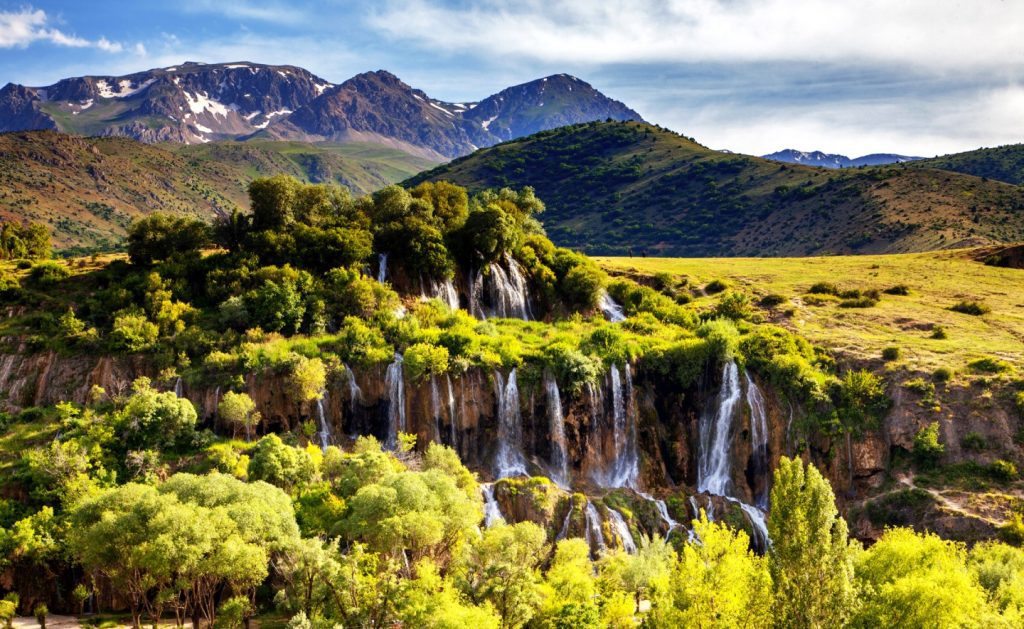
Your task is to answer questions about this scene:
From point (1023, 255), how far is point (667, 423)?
73.6 m

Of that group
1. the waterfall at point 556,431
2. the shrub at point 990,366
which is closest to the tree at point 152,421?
the waterfall at point 556,431

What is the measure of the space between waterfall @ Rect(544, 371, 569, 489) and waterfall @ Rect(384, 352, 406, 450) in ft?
41.3

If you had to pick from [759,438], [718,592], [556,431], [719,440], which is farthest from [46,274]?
[759,438]

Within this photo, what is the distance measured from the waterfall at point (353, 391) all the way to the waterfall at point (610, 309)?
104 feet

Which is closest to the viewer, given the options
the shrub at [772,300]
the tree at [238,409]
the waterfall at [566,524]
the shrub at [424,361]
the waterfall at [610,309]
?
the waterfall at [566,524]

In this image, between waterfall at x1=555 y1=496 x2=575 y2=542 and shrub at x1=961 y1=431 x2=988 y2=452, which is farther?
shrub at x1=961 y1=431 x2=988 y2=452

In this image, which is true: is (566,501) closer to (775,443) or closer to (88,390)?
(775,443)

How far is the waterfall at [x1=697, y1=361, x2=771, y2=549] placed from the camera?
5281 cm

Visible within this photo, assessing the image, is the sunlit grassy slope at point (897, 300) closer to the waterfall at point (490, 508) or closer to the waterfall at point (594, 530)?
the waterfall at point (594, 530)

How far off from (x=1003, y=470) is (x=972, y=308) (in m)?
30.1

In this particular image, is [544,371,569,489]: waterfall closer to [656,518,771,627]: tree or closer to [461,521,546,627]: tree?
[461,521,546,627]: tree

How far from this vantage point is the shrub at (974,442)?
159 ft

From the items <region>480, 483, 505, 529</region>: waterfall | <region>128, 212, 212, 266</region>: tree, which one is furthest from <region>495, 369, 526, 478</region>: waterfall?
<region>128, 212, 212, 266</region>: tree

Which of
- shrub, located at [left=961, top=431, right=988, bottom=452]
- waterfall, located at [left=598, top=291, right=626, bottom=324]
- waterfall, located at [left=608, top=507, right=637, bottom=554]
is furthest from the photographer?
waterfall, located at [left=598, top=291, right=626, bottom=324]
